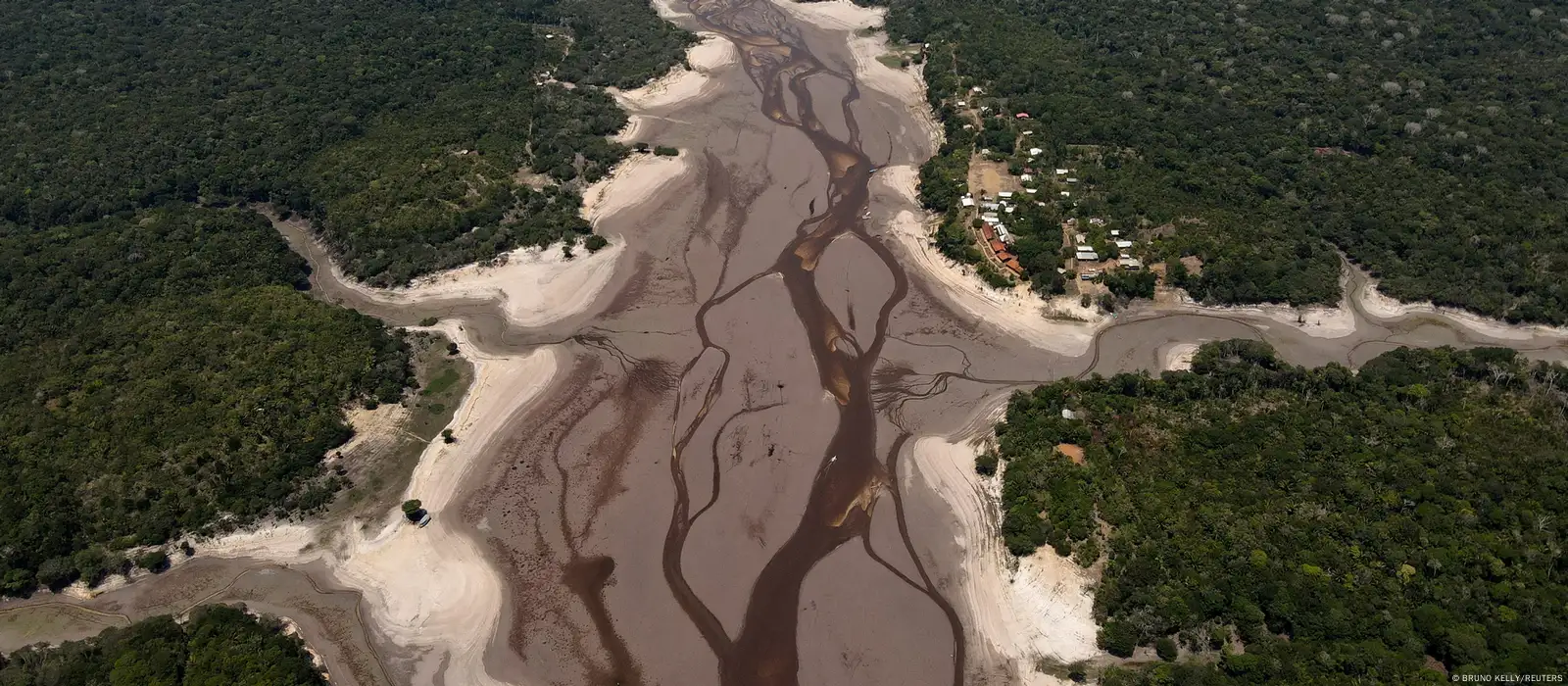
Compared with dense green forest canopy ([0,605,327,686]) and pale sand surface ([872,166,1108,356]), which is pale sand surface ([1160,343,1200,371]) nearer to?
pale sand surface ([872,166,1108,356])

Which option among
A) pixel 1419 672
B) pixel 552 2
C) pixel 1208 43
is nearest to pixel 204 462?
pixel 1419 672

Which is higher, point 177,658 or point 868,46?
point 868,46

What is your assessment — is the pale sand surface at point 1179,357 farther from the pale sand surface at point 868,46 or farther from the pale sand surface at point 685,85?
the pale sand surface at point 685,85

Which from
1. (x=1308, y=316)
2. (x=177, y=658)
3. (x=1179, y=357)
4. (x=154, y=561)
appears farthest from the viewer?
(x=1308, y=316)

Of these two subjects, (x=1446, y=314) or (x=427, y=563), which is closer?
(x=427, y=563)

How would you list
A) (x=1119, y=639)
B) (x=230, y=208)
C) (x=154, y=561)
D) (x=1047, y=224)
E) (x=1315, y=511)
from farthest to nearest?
(x=230, y=208)
(x=1047, y=224)
(x=154, y=561)
(x=1315, y=511)
(x=1119, y=639)

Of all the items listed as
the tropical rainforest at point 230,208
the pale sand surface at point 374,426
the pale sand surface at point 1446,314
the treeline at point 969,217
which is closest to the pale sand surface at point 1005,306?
the treeline at point 969,217

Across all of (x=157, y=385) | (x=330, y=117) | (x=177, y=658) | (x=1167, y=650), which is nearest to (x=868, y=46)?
(x=330, y=117)

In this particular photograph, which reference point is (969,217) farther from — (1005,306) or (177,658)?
(177,658)
